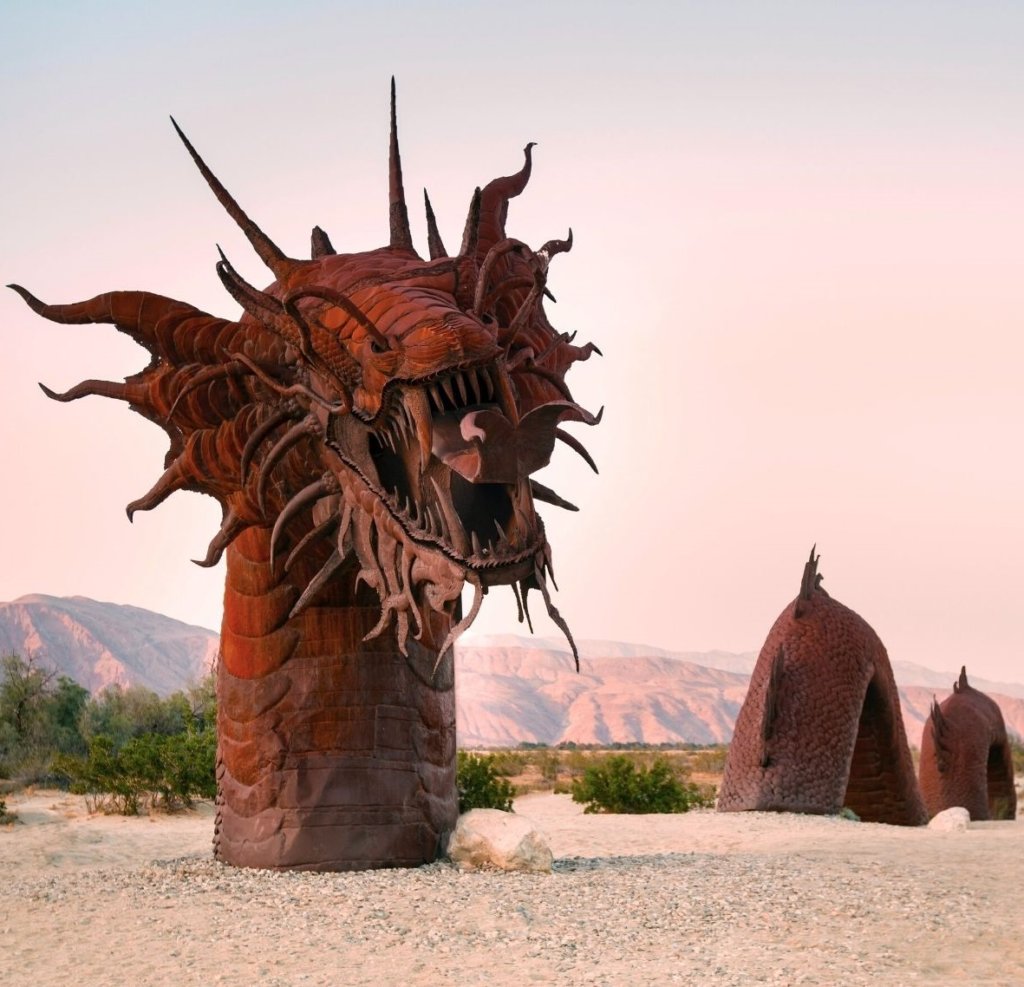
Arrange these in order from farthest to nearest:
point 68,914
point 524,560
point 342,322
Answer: point 68,914 → point 342,322 → point 524,560

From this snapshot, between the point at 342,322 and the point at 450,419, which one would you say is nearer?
the point at 450,419

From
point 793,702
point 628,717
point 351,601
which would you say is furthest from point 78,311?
point 628,717

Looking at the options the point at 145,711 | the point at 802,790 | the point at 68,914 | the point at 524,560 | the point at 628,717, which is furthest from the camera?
the point at 628,717

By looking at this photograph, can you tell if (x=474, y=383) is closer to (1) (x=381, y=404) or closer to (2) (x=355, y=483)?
(1) (x=381, y=404)

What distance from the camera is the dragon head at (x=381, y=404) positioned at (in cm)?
575

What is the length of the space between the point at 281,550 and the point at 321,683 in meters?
0.75

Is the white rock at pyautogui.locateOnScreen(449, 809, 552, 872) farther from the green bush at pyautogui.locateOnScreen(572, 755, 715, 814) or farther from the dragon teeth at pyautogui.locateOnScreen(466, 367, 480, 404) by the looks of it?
the green bush at pyautogui.locateOnScreen(572, 755, 715, 814)

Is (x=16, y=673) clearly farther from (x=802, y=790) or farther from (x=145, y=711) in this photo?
(x=802, y=790)

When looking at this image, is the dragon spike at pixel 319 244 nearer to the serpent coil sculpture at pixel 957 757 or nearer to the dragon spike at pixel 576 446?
the dragon spike at pixel 576 446

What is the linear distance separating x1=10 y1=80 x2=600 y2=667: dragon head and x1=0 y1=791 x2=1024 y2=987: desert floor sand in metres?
1.33

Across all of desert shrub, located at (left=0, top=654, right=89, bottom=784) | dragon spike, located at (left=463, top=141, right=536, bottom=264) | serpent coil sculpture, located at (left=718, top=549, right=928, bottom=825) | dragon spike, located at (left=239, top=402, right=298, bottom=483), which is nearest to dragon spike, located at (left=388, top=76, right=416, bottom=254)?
dragon spike, located at (left=463, top=141, right=536, bottom=264)

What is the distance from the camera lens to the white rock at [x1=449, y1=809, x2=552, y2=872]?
7383mm

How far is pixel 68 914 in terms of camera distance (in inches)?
270

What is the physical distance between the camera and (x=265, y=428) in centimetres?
662
